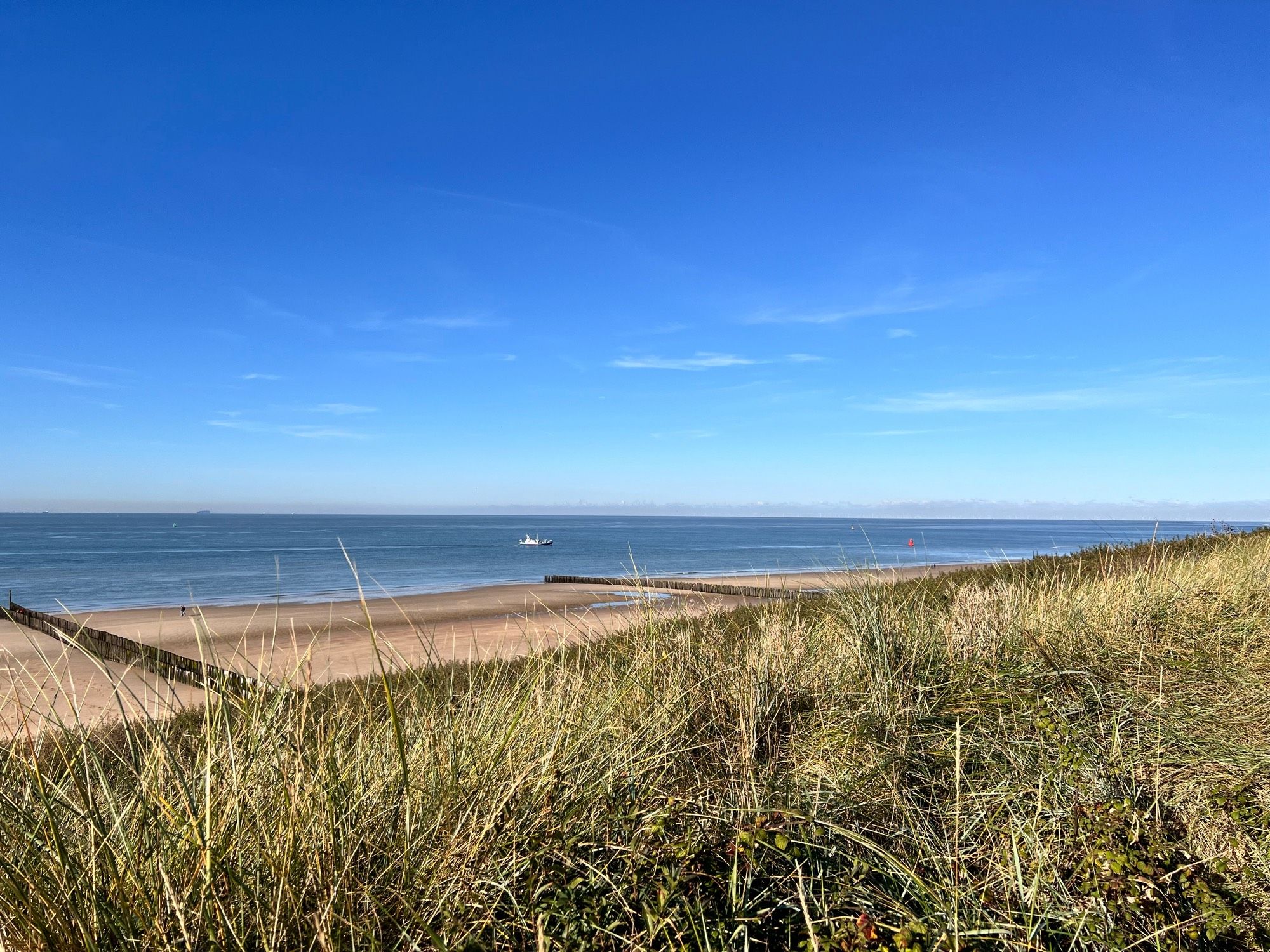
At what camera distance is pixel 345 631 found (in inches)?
707

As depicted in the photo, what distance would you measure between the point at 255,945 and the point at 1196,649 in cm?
609

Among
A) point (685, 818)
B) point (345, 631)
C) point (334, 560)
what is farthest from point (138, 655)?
point (334, 560)

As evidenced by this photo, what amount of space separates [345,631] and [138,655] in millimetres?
→ 9588

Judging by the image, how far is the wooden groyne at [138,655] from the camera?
10.5 ft

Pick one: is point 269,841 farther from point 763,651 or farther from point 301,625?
point 301,625

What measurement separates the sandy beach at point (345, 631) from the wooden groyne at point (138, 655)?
18 centimetres

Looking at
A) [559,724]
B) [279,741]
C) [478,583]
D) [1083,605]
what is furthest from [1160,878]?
[478,583]

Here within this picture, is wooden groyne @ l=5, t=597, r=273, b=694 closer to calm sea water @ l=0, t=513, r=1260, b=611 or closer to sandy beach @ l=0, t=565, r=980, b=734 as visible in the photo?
sandy beach @ l=0, t=565, r=980, b=734

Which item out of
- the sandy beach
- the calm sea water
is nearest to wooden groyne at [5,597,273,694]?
the sandy beach

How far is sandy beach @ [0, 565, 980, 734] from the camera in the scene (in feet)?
21.7

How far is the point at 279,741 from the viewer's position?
2709mm

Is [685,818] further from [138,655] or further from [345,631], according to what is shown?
[345,631]

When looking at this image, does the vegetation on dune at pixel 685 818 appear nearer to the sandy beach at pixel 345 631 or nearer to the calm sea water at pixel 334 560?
the sandy beach at pixel 345 631

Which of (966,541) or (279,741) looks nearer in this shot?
(279,741)
